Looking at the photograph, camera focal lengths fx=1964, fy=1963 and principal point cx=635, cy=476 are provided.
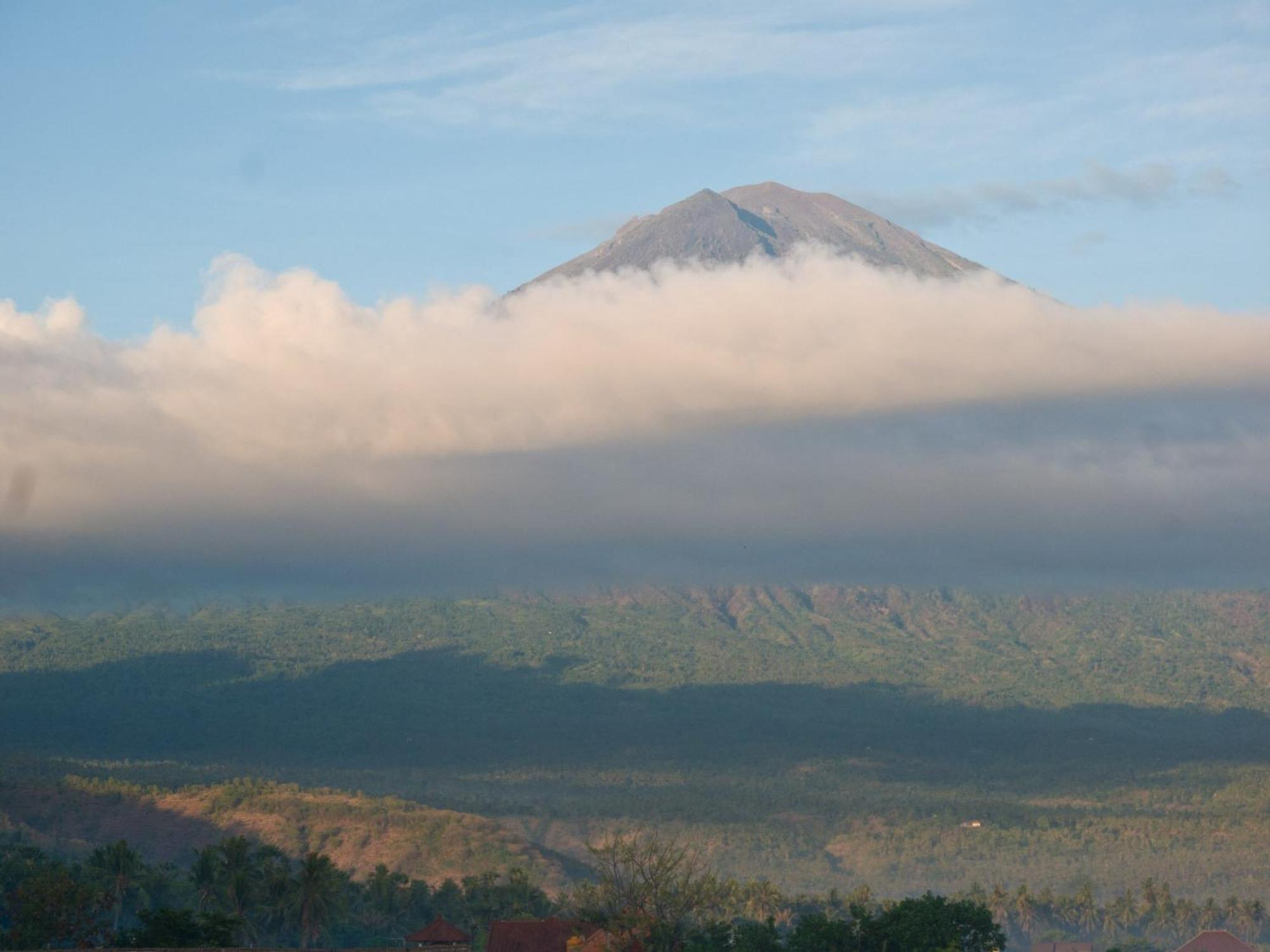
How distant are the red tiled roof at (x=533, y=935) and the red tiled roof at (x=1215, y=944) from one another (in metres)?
83.5

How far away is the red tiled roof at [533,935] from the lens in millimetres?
113938

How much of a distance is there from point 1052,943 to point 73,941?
112613mm

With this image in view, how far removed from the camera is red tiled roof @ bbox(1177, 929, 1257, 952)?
178500 mm

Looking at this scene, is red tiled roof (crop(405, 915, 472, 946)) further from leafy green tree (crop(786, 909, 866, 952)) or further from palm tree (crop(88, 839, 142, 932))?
palm tree (crop(88, 839, 142, 932))

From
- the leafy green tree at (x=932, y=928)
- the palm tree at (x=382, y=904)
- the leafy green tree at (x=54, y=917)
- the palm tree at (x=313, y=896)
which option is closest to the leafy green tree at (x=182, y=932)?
the leafy green tree at (x=54, y=917)

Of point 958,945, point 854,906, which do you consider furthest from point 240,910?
point 958,945

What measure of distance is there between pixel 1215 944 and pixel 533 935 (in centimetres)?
8964

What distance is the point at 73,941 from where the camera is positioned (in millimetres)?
116812

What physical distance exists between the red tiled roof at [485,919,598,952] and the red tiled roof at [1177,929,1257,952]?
8353 centimetres

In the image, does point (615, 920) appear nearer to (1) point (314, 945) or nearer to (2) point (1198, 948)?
(1) point (314, 945)

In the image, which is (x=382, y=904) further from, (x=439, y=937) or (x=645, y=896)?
(x=645, y=896)

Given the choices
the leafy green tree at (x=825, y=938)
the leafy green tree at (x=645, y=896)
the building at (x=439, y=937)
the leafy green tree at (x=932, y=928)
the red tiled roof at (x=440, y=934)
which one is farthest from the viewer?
the leafy green tree at (x=932, y=928)

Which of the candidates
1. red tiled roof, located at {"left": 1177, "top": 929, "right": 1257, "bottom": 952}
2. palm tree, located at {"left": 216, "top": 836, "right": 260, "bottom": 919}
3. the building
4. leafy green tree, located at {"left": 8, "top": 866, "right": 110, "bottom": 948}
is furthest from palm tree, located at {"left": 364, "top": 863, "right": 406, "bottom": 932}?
red tiled roof, located at {"left": 1177, "top": 929, "right": 1257, "bottom": 952}

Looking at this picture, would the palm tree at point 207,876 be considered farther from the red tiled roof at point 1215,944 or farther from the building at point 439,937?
the red tiled roof at point 1215,944
